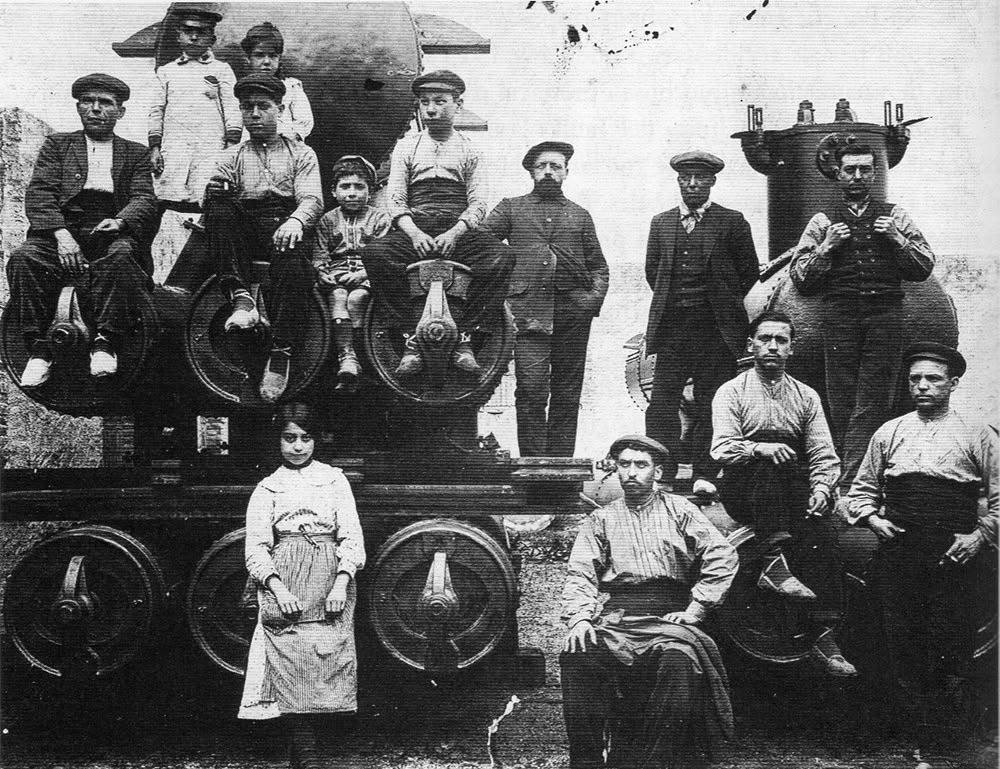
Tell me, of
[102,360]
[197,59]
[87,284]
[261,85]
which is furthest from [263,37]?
[102,360]

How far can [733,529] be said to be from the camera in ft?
19.0

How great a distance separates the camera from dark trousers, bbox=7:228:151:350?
19.1 feet

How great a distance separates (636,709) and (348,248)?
3023 mm

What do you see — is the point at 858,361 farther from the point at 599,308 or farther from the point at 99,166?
the point at 99,166

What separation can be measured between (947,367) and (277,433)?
383 cm

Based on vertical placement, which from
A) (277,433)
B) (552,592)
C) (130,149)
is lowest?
(552,592)

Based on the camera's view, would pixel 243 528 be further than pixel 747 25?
No

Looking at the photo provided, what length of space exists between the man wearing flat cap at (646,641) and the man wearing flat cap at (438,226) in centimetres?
129

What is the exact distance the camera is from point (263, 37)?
19.5 feet

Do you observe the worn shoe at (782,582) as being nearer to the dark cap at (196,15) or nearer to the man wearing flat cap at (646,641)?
the man wearing flat cap at (646,641)

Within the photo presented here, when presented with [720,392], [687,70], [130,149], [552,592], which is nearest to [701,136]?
[687,70]

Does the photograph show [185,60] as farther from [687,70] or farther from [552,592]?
[552,592]

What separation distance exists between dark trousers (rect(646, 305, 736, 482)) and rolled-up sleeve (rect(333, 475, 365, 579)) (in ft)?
5.70

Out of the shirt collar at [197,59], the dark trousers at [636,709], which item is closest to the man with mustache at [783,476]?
the dark trousers at [636,709]
